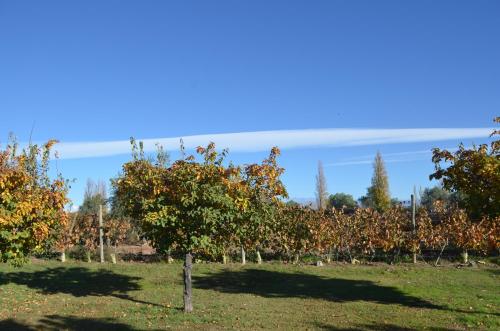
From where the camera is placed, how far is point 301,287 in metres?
14.0

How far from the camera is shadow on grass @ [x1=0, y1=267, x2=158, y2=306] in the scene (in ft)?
43.9

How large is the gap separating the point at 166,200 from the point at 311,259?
1034cm

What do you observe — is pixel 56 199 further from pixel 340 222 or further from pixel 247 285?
pixel 340 222

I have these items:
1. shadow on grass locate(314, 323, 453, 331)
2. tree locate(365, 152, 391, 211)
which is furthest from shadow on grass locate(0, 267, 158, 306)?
tree locate(365, 152, 391, 211)

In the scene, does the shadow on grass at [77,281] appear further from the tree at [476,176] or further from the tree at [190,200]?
the tree at [476,176]

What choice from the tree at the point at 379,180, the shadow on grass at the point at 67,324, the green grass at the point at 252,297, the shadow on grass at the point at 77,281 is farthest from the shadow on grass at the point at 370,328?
the tree at the point at 379,180

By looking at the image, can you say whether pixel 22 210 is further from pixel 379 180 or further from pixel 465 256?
pixel 379 180

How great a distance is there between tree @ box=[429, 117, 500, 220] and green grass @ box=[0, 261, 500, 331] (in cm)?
214

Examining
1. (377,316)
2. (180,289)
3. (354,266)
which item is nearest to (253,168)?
(377,316)

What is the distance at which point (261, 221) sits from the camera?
37.1 feet

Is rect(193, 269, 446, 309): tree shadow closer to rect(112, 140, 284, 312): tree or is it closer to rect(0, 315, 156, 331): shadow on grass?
rect(112, 140, 284, 312): tree

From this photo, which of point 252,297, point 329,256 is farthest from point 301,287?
point 329,256

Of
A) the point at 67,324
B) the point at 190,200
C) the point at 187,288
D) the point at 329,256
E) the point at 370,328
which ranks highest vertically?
the point at 190,200

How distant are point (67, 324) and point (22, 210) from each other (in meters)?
2.31
